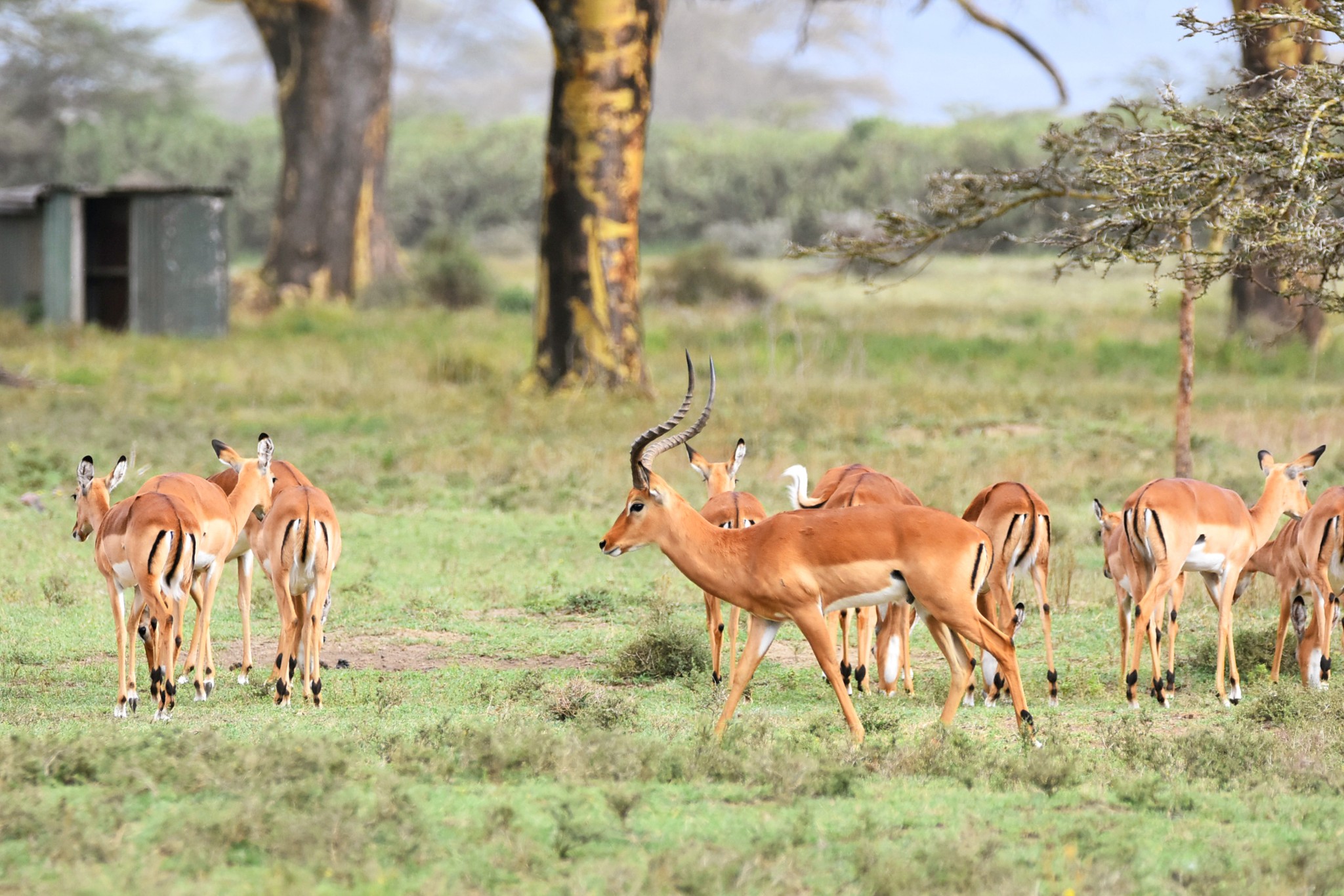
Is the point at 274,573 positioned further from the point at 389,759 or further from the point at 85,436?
the point at 85,436

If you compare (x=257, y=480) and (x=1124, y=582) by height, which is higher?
(x=257, y=480)

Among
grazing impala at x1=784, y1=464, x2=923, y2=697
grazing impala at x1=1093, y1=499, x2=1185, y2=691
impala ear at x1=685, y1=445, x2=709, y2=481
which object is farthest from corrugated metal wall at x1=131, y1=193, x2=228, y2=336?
grazing impala at x1=1093, y1=499, x2=1185, y2=691

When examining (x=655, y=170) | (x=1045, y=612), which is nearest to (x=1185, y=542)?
(x=1045, y=612)

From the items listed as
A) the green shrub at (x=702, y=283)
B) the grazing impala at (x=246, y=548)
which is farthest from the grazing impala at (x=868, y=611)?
the green shrub at (x=702, y=283)

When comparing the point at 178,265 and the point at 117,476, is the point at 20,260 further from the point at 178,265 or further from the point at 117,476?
the point at 117,476

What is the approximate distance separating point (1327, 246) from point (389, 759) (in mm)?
4889

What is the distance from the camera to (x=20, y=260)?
77.8 ft

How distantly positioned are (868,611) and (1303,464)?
229 cm

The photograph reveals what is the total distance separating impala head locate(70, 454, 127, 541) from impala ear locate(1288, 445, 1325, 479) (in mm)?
5734

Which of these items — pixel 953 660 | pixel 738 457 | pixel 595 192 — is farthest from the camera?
pixel 595 192

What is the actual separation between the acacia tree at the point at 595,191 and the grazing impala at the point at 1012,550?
34.1ft

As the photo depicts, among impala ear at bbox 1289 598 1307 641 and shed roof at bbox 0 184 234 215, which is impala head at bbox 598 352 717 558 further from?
shed roof at bbox 0 184 234 215

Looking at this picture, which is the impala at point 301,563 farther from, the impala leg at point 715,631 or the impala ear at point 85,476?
the impala leg at point 715,631

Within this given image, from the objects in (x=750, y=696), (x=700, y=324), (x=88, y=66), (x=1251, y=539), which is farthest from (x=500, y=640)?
(x=88, y=66)
